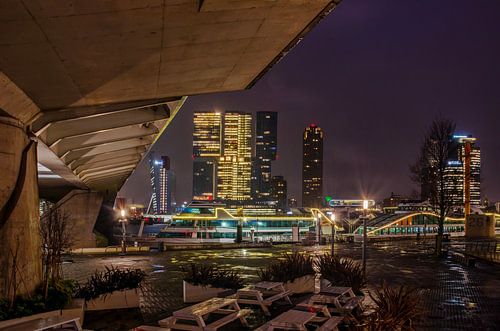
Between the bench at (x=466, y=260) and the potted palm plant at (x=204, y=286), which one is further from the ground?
the potted palm plant at (x=204, y=286)

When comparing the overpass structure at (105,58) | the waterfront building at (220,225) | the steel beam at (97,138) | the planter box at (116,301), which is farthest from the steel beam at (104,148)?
the waterfront building at (220,225)

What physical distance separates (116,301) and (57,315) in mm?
2382

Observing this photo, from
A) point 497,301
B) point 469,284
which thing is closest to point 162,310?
point 497,301

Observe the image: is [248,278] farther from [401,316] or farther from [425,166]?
[425,166]

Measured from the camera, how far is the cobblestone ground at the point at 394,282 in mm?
10859

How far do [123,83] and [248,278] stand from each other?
9.37 meters

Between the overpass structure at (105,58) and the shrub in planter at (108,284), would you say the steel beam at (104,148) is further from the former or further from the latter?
the shrub in planter at (108,284)

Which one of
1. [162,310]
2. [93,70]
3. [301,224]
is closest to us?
[93,70]

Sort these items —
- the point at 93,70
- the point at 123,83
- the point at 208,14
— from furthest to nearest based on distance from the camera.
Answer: the point at 123,83
the point at 93,70
the point at 208,14

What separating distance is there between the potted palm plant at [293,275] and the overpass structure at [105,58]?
17.3 ft

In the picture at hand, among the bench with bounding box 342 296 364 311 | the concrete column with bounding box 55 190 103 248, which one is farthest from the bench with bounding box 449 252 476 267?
the concrete column with bounding box 55 190 103 248

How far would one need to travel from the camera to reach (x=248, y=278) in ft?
57.4

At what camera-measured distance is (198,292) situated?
12.5m

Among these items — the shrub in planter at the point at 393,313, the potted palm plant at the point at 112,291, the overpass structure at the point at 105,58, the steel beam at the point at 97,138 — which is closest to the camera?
the overpass structure at the point at 105,58
